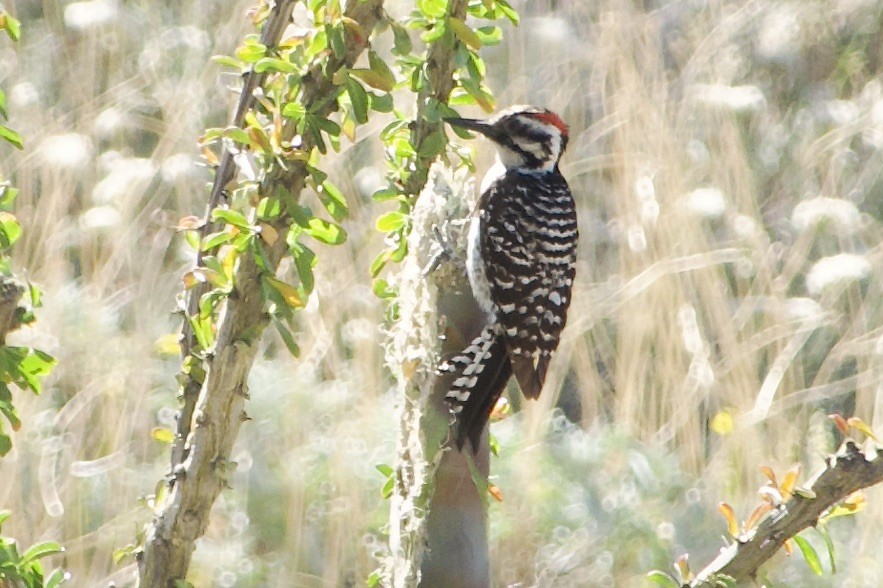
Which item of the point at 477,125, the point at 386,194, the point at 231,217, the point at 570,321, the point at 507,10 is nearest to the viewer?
the point at 231,217

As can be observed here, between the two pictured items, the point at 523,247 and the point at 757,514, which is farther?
the point at 523,247

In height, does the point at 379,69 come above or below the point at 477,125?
below

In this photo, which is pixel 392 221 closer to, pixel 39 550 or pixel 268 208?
pixel 268 208

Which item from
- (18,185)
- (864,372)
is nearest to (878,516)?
(864,372)

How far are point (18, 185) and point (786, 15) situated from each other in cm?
377

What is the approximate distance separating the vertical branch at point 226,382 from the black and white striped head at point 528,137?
1357mm

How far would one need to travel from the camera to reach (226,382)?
4.81 ft

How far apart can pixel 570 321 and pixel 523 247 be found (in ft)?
6.07

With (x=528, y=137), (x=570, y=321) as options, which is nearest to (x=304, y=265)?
(x=528, y=137)

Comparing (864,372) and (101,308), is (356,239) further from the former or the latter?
(864,372)

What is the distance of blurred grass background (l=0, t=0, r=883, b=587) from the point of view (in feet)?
13.1

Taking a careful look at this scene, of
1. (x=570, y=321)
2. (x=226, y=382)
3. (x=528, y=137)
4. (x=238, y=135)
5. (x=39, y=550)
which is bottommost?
(x=39, y=550)

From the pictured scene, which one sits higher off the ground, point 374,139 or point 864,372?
point 374,139

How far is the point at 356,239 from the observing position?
4.56 metres
